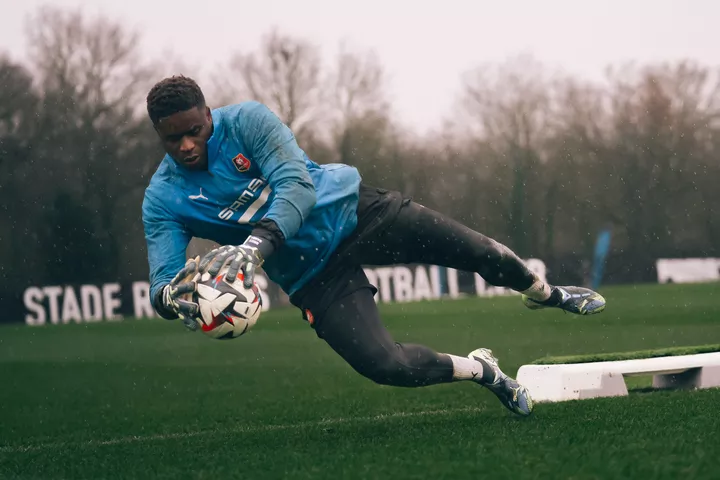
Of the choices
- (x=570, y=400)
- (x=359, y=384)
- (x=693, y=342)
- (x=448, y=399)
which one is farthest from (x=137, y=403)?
(x=693, y=342)

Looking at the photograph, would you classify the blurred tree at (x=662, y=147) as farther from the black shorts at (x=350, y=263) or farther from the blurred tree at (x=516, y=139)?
the black shorts at (x=350, y=263)

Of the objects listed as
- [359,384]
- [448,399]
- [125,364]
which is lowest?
[125,364]

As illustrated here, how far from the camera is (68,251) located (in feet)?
116

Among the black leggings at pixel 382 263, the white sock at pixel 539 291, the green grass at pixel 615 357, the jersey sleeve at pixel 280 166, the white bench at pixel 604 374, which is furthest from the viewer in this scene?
the green grass at pixel 615 357

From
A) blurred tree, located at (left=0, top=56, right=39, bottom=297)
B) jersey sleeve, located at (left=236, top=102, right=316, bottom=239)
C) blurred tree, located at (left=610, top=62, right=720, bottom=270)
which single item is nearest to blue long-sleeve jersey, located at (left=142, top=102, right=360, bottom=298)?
jersey sleeve, located at (left=236, top=102, right=316, bottom=239)

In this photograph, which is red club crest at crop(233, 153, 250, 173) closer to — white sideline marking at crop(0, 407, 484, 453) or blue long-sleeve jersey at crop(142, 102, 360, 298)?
blue long-sleeve jersey at crop(142, 102, 360, 298)

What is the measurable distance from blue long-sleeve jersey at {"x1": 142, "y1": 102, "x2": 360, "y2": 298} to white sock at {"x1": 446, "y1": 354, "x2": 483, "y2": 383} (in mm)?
961

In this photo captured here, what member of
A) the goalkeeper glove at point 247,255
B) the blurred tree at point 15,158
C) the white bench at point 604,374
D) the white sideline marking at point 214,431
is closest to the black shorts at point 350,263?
the goalkeeper glove at point 247,255

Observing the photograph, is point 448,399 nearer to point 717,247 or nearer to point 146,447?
→ point 146,447

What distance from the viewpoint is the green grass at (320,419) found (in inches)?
165

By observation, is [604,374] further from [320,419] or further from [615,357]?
[320,419]

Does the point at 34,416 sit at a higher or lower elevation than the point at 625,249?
higher

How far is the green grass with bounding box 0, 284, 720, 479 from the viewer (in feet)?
13.8

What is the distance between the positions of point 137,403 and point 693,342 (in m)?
6.59
